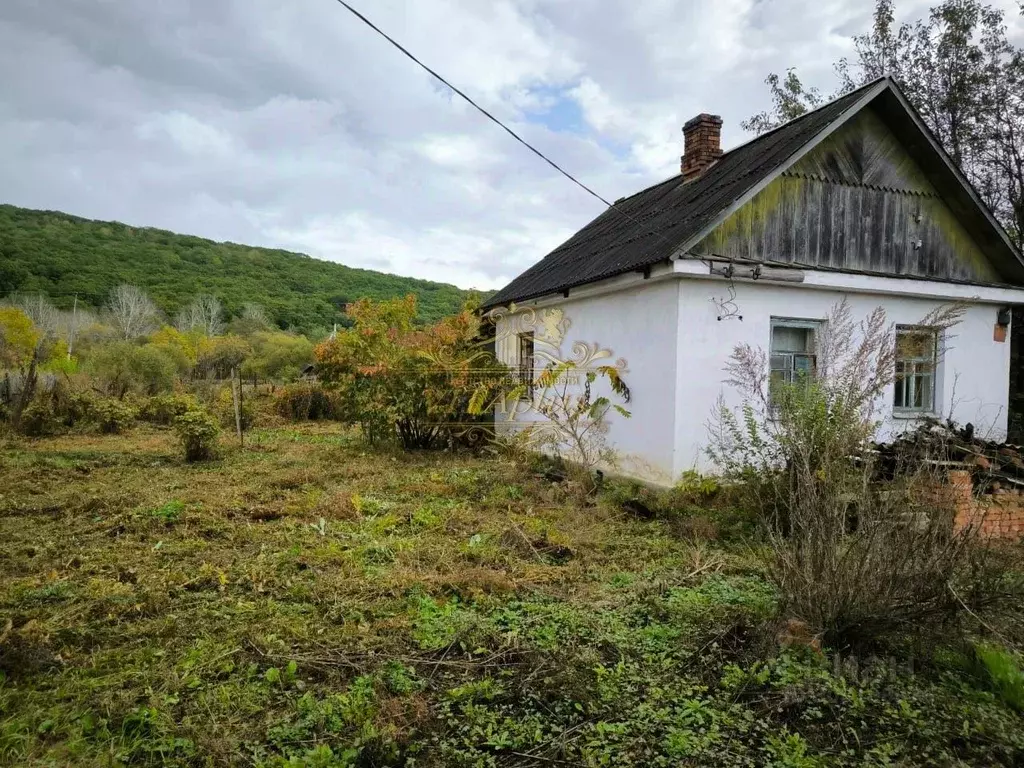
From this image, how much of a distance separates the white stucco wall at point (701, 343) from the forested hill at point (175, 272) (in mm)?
30334

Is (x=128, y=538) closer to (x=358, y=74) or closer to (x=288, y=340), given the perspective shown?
(x=358, y=74)

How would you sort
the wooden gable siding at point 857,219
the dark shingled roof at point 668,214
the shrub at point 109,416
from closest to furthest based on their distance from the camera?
the dark shingled roof at point 668,214
the wooden gable siding at point 857,219
the shrub at point 109,416

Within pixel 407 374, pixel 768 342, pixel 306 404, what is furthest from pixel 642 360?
pixel 306 404

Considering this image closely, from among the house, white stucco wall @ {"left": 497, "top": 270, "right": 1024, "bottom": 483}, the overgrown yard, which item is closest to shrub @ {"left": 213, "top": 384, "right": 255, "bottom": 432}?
the overgrown yard

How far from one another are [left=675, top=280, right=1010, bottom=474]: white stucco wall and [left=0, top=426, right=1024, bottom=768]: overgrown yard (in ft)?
6.14

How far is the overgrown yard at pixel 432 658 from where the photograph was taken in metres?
2.81

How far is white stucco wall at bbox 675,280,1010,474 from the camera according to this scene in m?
7.99

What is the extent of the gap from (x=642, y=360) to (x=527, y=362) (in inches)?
167

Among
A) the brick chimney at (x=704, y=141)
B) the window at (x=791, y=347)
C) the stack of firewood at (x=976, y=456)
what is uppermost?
the brick chimney at (x=704, y=141)

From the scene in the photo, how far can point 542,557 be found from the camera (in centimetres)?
557

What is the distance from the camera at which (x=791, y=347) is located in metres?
8.83

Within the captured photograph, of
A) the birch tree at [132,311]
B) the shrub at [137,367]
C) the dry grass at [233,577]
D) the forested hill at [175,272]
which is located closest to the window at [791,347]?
the dry grass at [233,577]

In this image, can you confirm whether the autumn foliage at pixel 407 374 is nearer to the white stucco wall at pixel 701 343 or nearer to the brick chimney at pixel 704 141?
the white stucco wall at pixel 701 343

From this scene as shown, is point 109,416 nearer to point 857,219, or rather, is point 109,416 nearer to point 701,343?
point 701,343
